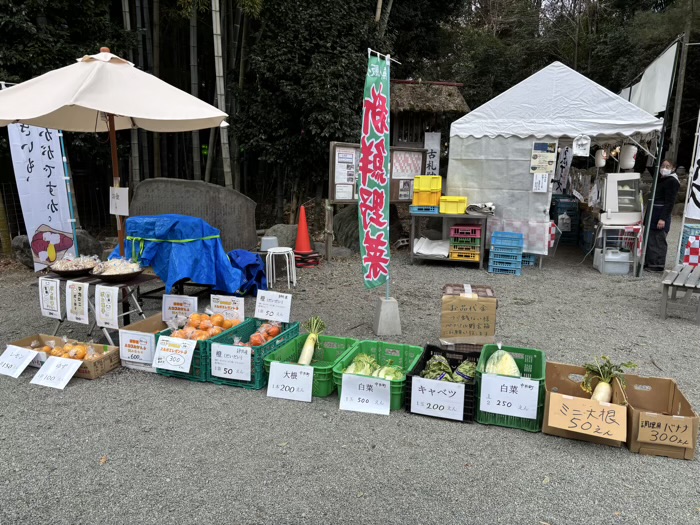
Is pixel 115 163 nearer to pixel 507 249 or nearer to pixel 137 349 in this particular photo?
pixel 137 349

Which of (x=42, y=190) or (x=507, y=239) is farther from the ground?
(x=42, y=190)

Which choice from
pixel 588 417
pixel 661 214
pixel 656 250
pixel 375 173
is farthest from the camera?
pixel 656 250

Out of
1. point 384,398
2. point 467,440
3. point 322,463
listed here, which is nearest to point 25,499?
point 322,463

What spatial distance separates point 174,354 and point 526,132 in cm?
615

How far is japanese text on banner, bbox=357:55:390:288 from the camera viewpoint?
168 inches

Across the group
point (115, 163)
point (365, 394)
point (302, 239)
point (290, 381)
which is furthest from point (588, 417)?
point (302, 239)

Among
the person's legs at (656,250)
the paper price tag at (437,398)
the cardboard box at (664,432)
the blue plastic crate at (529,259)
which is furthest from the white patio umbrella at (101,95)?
the person's legs at (656,250)

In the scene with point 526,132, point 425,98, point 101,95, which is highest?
point 425,98

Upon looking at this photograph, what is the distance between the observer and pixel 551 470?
2.60 m

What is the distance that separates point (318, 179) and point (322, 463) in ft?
26.6

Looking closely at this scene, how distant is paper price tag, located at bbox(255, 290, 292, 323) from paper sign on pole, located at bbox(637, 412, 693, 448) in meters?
2.45

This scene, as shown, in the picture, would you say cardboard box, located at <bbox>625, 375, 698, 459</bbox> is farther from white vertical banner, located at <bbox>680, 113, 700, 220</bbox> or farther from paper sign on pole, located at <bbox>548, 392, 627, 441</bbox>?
white vertical banner, located at <bbox>680, 113, 700, 220</bbox>

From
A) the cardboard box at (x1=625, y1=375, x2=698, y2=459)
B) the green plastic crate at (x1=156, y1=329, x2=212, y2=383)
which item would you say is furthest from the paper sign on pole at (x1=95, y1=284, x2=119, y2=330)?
the cardboard box at (x1=625, y1=375, x2=698, y2=459)

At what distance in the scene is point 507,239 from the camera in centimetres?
743
